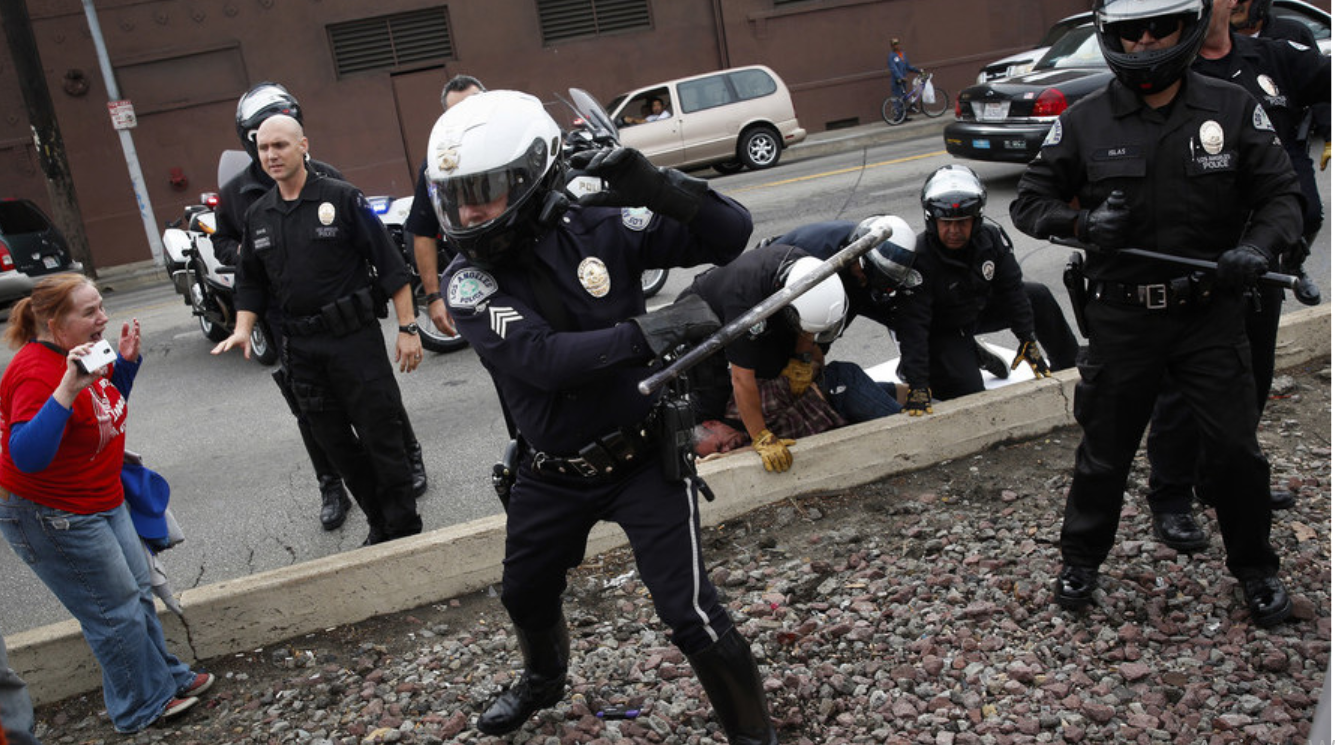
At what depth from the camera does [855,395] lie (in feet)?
17.7

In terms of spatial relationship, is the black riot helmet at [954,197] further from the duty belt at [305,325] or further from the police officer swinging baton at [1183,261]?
the duty belt at [305,325]

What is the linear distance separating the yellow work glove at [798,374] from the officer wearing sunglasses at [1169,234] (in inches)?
64.3

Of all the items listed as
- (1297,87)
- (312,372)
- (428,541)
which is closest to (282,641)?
(428,541)

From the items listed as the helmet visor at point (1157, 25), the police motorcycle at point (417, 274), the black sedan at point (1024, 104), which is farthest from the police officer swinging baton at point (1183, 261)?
the black sedan at point (1024, 104)

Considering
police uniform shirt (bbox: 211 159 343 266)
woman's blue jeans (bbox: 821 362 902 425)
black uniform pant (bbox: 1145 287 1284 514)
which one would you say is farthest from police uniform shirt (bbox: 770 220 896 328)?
police uniform shirt (bbox: 211 159 343 266)

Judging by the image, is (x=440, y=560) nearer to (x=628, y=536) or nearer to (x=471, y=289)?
(x=628, y=536)

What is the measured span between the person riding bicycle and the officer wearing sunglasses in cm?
1972

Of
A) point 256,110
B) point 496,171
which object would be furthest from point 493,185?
point 256,110

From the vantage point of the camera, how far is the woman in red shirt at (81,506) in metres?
3.74

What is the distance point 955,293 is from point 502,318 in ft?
10.3

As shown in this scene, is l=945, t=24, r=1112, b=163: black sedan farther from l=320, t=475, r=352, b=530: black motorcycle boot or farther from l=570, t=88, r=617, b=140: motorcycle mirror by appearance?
l=570, t=88, r=617, b=140: motorcycle mirror

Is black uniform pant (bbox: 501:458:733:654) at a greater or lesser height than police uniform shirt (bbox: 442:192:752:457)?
lesser

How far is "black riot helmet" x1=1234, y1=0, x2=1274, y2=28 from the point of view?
15.2 feet

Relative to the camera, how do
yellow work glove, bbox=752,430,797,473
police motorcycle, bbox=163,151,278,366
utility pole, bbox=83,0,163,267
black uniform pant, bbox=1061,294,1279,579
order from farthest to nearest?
utility pole, bbox=83,0,163,267 → police motorcycle, bbox=163,151,278,366 → yellow work glove, bbox=752,430,797,473 → black uniform pant, bbox=1061,294,1279,579
